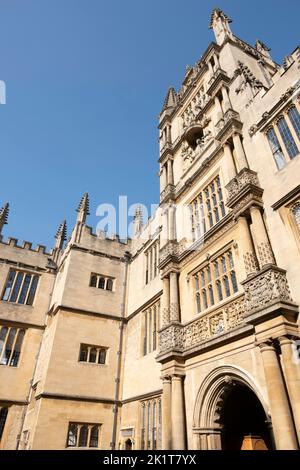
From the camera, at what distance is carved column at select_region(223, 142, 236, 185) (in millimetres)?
11273

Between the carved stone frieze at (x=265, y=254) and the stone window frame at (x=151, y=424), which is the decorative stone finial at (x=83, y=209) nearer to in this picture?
the stone window frame at (x=151, y=424)

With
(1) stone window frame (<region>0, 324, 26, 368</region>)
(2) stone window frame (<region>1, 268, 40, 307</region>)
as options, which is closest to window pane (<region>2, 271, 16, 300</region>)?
(2) stone window frame (<region>1, 268, 40, 307</region>)

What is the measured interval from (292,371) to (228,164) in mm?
7488

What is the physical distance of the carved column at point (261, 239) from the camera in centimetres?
828

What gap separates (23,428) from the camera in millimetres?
16156

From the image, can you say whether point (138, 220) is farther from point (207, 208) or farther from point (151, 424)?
point (151, 424)

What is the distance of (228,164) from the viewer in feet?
38.1

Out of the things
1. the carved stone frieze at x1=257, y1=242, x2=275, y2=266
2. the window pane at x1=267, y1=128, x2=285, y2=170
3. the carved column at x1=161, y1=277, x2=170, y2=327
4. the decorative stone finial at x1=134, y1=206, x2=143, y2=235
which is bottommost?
the carved stone frieze at x1=257, y1=242, x2=275, y2=266

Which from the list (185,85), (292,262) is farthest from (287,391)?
(185,85)

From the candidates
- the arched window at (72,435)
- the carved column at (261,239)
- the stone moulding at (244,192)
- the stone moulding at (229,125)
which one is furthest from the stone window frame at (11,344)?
the stone moulding at (229,125)

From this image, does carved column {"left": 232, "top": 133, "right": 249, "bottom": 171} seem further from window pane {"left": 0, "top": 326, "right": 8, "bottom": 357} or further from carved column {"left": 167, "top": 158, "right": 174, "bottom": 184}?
window pane {"left": 0, "top": 326, "right": 8, "bottom": 357}

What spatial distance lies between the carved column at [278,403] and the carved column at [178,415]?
426 centimetres

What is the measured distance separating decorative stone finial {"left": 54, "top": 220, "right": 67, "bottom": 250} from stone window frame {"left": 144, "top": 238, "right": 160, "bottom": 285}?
8.48 meters

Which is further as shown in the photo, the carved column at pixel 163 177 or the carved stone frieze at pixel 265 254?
the carved column at pixel 163 177
